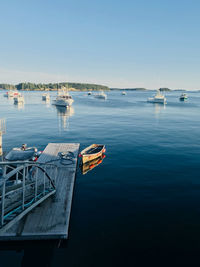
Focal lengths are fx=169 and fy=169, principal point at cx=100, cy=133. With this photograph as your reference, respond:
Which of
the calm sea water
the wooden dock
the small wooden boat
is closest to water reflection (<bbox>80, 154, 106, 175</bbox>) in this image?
the small wooden boat

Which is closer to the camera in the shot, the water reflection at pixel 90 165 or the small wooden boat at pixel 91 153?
the water reflection at pixel 90 165

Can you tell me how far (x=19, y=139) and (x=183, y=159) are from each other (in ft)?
121

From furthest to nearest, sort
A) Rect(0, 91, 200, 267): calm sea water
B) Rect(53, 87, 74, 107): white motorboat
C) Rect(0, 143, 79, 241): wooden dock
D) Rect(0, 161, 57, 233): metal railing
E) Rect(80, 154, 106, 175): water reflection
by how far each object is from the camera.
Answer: Rect(53, 87, 74, 107): white motorboat → Rect(80, 154, 106, 175): water reflection → Rect(0, 143, 79, 241): wooden dock → Rect(0, 91, 200, 267): calm sea water → Rect(0, 161, 57, 233): metal railing

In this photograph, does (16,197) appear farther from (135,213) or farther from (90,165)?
(90,165)

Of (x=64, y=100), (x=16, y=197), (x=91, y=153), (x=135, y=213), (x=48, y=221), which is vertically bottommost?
(x=135, y=213)

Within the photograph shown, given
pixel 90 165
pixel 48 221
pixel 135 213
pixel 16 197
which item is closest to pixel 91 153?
pixel 90 165

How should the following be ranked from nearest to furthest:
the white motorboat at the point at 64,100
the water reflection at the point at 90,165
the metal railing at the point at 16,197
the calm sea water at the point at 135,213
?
the metal railing at the point at 16,197, the calm sea water at the point at 135,213, the water reflection at the point at 90,165, the white motorboat at the point at 64,100

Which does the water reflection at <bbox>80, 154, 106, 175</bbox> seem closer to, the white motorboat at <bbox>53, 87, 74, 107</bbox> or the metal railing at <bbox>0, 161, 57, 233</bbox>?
the metal railing at <bbox>0, 161, 57, 233</bbox>

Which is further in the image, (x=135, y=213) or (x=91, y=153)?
(x=91, y=153)

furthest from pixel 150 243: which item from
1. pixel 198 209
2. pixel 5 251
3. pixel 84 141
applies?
pixel 84 141

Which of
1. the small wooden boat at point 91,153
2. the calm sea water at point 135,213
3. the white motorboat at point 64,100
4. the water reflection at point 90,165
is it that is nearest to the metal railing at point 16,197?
the calm sea water at point 135,213

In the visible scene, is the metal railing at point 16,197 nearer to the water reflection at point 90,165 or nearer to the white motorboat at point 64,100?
the water reflection at point 90,165

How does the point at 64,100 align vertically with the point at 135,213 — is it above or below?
above

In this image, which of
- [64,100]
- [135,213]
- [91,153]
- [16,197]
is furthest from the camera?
[64,100]
